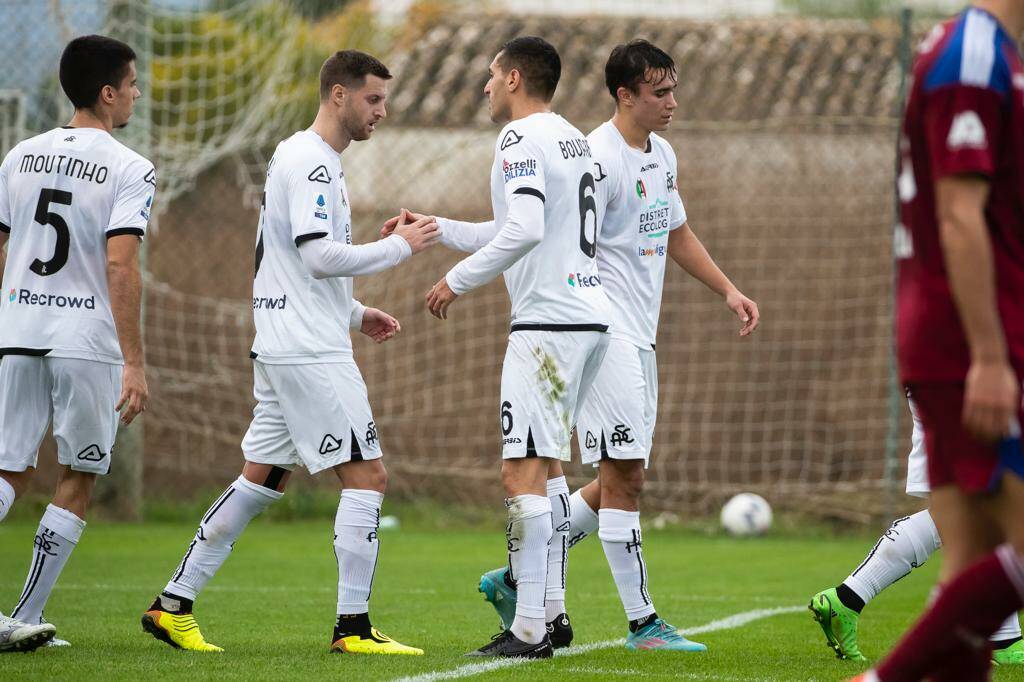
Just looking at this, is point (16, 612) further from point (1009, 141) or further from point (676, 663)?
point (1009, 141)

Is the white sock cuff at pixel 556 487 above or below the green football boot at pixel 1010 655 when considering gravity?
above

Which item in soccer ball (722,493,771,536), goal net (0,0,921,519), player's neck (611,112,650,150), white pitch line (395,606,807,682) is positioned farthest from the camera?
goal net (0,0,921,519)

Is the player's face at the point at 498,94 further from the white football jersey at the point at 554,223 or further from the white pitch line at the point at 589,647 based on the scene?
the white pitch line at the point at 589,647

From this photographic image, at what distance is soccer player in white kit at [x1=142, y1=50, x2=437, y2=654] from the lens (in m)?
5.33

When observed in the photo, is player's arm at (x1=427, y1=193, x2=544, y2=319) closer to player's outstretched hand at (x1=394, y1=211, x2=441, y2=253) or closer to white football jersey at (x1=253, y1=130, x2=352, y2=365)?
player's outstretched hand at (x1=394, y1=211, x2=441, y2=253)

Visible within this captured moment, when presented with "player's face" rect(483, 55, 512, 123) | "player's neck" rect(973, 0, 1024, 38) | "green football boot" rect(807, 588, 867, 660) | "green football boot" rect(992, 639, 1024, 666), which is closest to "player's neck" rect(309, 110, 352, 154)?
"player's face" rect(483, 55, 512, 123)

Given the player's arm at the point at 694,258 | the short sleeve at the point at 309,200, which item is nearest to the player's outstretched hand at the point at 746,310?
the player's arm at the point at 694,258

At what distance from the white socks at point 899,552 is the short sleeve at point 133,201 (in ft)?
10.7

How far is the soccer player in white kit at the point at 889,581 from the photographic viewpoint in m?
5.55

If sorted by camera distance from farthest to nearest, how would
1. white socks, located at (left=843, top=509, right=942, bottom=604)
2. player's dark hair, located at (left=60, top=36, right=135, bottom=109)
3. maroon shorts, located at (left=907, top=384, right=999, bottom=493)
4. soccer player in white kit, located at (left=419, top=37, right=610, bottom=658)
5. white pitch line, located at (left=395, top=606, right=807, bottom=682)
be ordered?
white socks, located at (left=843, top=509, right=942, bottom=604), player's dark hair, located at (left=60, top=36, right=135, bottom=109), soccer player in white kit, located at (left=419, top=37, right=610, bottom=658), white pitch line, located at (left=395, top=606, right=807, bottom=682), maroon shorts, located at (left=907, top=384, right=999, bottom=493)

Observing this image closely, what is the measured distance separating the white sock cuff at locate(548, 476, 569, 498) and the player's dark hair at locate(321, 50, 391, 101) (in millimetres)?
1816

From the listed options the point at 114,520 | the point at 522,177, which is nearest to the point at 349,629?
the point at 522,177

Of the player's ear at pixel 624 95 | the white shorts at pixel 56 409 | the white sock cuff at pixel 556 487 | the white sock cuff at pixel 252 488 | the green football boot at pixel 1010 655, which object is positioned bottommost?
the green football boot at pixel 1010 655

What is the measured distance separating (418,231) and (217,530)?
1.46 meters
